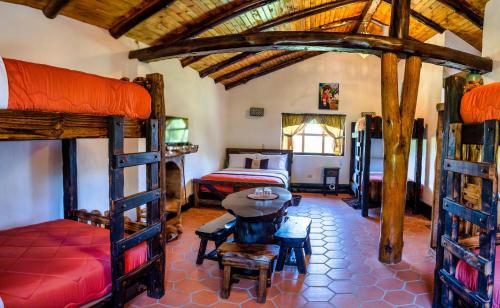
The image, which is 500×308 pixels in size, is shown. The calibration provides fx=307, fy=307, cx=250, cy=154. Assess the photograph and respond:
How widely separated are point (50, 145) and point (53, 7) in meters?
1.25

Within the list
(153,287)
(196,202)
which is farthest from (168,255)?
(196,202)

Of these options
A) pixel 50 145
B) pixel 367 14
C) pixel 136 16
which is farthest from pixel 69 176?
pixel 367 14

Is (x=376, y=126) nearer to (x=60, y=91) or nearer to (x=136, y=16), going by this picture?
(x=136, y=16)

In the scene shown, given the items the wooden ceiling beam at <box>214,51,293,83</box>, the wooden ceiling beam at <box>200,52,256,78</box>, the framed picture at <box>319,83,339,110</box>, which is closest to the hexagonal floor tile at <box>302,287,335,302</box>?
the wooden ceiling beam at <box>200,52,256,78</box>

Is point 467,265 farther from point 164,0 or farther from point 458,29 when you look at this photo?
point 458,29

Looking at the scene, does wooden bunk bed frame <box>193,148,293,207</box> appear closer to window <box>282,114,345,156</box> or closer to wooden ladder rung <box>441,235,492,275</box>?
window <box>282,114,345,156</box>

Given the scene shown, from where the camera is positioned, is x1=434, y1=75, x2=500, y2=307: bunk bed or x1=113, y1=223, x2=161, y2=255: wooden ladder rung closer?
x1=434, y1=75, x2=500, y2=307: bunk bed

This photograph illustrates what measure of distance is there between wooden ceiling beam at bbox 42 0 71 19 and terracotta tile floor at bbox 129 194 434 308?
265 cm

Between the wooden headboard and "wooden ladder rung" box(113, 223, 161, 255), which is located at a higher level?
the wooden headboard

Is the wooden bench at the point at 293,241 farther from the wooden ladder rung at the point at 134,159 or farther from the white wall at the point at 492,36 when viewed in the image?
the white wall at the point at 492,36

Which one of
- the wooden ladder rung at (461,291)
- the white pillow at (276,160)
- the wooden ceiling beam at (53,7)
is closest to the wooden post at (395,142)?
the wooden ladder rung at (461,291)

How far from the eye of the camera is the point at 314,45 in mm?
3490

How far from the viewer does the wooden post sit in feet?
11.2

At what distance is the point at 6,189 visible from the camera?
8.48ft
